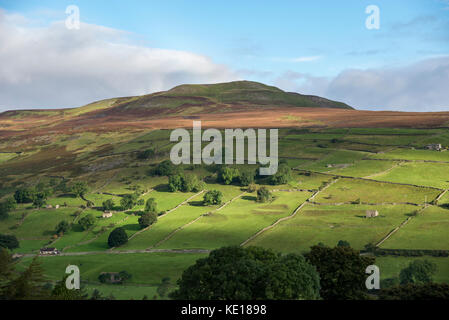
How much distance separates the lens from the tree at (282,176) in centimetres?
13500

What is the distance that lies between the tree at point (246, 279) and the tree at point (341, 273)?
6687 mm

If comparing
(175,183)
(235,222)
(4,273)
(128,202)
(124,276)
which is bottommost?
(124,276)

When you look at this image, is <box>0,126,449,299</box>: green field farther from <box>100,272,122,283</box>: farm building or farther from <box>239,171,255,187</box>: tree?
<box>239,171,255,187</box>: tree

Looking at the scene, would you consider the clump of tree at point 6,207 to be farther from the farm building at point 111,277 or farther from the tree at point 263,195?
the tree at point 263,195

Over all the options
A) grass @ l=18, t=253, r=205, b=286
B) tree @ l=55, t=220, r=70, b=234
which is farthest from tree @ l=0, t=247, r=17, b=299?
tree @ l=55, t=220, r=70, b=234

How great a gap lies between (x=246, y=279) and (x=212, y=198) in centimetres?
8068

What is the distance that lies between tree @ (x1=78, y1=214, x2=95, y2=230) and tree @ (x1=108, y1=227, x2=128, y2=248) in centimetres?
1342

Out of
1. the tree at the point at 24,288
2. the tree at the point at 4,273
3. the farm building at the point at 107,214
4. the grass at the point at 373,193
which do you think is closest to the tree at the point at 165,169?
the farm building at the point at 107,214

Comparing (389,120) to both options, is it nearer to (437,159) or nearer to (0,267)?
(437,159)

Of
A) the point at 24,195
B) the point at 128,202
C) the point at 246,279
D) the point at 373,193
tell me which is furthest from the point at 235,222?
the point at 24,195

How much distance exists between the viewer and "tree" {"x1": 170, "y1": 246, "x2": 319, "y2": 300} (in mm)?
42469

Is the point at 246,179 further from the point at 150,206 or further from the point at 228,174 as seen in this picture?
the point at 150,206

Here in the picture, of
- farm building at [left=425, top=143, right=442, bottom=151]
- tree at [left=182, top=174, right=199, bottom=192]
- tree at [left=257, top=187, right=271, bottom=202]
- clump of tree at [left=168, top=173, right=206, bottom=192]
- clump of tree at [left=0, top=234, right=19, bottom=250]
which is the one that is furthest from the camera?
farm building at [left=425, top=143, right=442, bottom=151]

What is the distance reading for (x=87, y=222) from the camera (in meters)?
112
